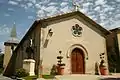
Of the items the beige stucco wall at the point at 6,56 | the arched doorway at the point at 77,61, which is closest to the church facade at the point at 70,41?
the arched doorway at the point at 77,61

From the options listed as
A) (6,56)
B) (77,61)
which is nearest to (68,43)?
(77,61)

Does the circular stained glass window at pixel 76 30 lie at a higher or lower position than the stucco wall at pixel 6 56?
higher

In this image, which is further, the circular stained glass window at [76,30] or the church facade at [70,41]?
the circular stained glass window at [76,30]

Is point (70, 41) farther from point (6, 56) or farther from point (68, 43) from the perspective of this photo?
point (6, 56)

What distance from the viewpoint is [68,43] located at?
71.3ft

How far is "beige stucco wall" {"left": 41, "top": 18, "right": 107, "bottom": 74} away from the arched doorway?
567 mm

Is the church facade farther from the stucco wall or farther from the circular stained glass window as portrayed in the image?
the stucco wall

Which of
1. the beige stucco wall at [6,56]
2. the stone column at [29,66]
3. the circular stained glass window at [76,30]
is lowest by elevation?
the stone column at [29,66]

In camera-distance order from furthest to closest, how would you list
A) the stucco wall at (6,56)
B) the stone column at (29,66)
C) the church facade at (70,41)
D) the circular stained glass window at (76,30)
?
1. the stucco wall at (6,56)
2. the circular stained glass window at (76,30)
3. the church facade at (70,41)
4. the stone column at (29,66)

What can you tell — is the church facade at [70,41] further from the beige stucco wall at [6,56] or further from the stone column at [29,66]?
the beige stucco wall at [6,56]

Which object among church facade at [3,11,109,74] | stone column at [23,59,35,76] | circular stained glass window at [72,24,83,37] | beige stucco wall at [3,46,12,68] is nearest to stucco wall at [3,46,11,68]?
beige stucco wall at [3,46,12,68]

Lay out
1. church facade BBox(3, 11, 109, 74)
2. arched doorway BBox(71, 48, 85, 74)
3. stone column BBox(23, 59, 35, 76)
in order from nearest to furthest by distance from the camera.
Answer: stone column BBox(23, 59, 35, 76), church facade BBox(3, 11, 109, 74), arched doorway BBox(71, 48, 85, 74)

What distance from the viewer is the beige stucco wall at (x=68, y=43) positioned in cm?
2050

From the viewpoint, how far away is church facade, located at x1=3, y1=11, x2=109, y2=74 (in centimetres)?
2064
